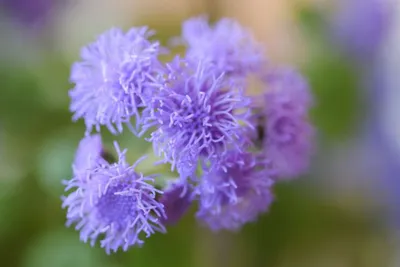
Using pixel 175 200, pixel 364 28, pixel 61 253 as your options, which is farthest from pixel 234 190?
pixel 364 28

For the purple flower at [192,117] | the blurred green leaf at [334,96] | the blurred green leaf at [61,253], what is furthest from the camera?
the blurred green leaf at [334,96]

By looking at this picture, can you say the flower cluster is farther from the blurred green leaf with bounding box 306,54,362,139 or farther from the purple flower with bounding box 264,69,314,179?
the blurred green leaf with bounding box 306,54,362,139

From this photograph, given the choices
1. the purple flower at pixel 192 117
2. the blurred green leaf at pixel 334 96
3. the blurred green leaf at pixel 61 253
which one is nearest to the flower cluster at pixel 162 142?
the purple flower at pixel 192 117

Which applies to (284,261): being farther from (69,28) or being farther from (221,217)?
(69,28)

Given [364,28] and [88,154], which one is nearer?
[88,154]

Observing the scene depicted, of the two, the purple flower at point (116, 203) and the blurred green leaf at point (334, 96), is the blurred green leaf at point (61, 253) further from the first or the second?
the blurred green leaf at point (334, 96)

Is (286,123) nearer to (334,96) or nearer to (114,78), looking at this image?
(114,78)

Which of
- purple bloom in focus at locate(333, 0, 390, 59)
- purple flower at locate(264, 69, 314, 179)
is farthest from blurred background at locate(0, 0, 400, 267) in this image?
purple flower at locate(264, 69, 314, 179)
